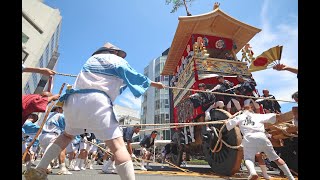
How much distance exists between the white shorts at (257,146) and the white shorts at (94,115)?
9.01 feet

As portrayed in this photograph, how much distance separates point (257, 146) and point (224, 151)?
116 centimetres

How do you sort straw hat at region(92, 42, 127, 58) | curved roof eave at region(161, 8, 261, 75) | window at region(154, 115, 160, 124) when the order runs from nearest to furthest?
straw hat at region(92, 42, 127, 58) < curved roof eave at region(161, 8, 261, 75) < window at region(154, 115, 160, 124)

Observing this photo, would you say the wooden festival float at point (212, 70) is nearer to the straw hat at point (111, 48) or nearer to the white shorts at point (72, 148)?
the straw hat at point (111, 48)

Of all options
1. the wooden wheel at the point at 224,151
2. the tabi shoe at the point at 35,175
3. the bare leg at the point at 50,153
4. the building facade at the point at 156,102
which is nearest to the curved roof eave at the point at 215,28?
the wooden wheel at the point at 224,151

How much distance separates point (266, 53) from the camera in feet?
11.8

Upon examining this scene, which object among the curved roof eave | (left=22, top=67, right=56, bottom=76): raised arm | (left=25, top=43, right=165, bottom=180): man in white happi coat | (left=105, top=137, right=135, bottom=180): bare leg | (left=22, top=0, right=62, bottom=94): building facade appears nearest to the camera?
(left=105, top=137, right=135, bottom=180): bare leg

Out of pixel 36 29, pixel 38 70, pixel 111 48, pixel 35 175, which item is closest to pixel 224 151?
pixel 111 48

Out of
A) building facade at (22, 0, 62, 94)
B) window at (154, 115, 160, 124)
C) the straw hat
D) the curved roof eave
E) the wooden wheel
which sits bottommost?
window at (154, 115, 160, 124)

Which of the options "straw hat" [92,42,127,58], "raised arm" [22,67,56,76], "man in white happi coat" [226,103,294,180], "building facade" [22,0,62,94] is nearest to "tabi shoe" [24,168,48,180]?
Result: "raised arm" [22,67,56,76]

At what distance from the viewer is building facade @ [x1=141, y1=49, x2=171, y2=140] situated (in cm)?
4275

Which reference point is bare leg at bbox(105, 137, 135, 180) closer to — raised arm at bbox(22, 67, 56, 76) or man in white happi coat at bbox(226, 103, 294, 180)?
raised arm at bbox(22, 67, 56, 76)

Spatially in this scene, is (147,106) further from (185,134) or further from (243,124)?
(243,124)

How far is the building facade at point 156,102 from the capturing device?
42.8m
